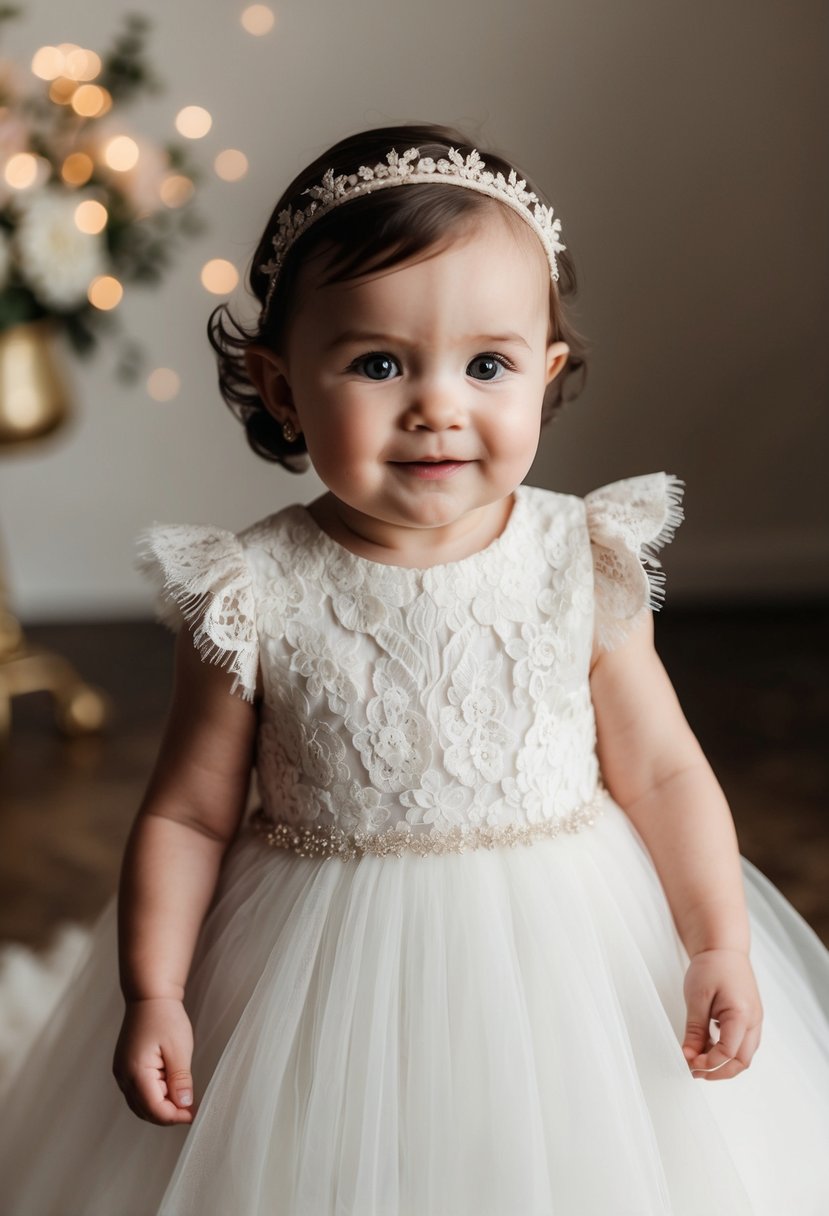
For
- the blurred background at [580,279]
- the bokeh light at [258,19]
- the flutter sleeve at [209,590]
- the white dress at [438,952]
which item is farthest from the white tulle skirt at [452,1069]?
the bokeh light at [258,19]

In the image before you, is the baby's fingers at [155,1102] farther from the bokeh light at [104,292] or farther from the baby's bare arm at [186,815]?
the bokeh light at [104,292]

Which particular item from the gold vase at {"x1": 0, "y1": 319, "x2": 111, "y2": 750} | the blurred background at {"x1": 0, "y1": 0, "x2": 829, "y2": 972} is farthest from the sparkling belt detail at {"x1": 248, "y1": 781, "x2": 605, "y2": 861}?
the gold vase at {"x1": 0, "y1": 319, "x2": 111, "y2": 750}

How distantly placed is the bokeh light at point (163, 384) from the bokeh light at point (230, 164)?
421 millimetres

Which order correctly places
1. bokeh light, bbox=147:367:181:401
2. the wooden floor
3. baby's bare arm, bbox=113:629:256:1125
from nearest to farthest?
1. baby's bare arm, bbox=113:629:256:1125
2. the wooden floor
3. bokeh light, bbox=147:367:181:401

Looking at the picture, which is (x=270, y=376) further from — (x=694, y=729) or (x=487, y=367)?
(x=694, y=729)

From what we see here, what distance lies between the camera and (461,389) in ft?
3.00

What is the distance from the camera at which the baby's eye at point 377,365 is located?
914 millimetres

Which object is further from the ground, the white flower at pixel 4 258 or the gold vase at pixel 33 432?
the white flower at pixel 4 258

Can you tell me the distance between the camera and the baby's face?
0.90m

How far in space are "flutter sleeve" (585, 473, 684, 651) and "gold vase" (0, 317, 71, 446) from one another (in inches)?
54.8

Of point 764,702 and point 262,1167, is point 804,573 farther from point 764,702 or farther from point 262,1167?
point 262,1167

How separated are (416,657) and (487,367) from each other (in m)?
0.23

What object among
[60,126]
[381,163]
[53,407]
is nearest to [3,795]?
[53,407]

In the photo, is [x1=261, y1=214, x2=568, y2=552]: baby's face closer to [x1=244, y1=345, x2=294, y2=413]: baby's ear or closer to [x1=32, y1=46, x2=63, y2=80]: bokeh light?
[x1=244, y1=345, x2=294, y2=413]: baby's ear
